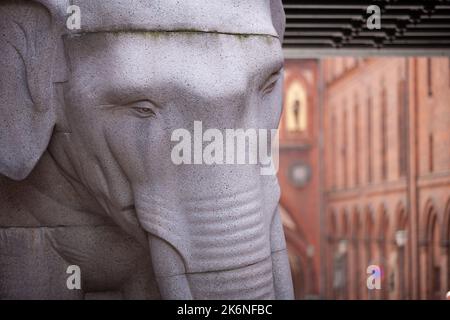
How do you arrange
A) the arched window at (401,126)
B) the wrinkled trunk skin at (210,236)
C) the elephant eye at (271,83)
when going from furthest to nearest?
the arched window at (401,126) → the elephant eye at (271,83) → the wrinkled trunk skin at (210,236)

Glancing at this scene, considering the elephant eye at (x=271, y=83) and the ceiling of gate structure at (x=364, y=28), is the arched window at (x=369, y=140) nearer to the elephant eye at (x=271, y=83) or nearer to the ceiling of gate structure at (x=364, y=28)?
the ceiling of gate structure at (x=364, y=28)

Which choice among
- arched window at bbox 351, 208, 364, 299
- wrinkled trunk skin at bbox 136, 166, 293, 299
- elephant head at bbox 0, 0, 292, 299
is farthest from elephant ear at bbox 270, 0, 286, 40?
arched window at bbox 351, 208, 364, 299

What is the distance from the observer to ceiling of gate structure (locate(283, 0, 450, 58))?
43.0 feet

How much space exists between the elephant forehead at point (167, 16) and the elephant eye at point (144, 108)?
0.93ft

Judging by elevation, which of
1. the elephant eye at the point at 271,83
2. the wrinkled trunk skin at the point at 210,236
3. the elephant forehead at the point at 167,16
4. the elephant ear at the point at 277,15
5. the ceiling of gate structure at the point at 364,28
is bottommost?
the wrinkled trunk skin at the point at 210,236

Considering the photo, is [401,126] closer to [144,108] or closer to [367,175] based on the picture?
[367,175]

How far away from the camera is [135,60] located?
13.3 feet

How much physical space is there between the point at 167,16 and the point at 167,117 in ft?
1.25

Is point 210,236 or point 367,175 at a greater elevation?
point 367,175

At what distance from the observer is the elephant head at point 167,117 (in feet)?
13.2

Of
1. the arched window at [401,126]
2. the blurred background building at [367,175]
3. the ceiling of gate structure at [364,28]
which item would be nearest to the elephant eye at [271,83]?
the ceiling of gate structure at [364,28]

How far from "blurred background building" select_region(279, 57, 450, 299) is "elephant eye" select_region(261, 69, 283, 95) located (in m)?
21.7

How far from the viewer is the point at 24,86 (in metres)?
4.32

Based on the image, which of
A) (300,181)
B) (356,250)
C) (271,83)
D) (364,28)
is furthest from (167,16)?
(300,181)
